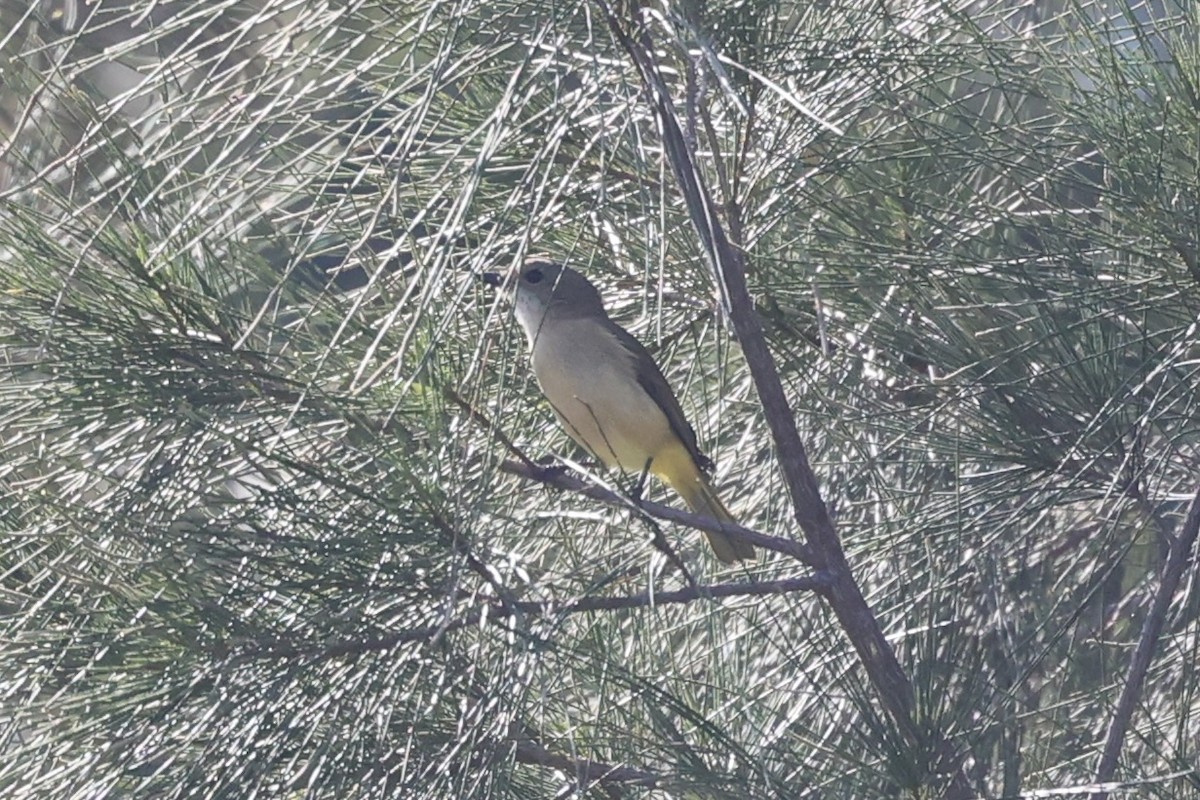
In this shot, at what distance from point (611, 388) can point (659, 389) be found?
9cm

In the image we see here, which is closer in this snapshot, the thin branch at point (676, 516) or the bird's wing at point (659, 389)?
the thin branch at point (676, 516)

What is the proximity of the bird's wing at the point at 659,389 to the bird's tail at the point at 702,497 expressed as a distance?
50 millimetres

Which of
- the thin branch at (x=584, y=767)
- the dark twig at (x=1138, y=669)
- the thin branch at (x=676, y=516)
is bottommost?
the dark twig at (x=1138, y=669)

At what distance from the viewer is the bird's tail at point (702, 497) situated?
2273mm

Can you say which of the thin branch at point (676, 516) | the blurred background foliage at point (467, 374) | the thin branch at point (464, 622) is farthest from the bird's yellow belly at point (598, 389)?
the thin branch at point (464, 622)

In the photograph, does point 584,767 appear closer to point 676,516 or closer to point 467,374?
point 676,516

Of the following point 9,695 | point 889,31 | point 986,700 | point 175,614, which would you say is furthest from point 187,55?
point 986,700

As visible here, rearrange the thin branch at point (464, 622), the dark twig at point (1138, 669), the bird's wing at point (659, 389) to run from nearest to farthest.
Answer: the thin branch at point (464, 622) → the dark twig at point (1138, 669) → the bird's wing at point (659, 389)

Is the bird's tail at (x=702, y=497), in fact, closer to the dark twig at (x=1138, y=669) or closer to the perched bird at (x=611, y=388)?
the perched bird at (x=611, y=388)

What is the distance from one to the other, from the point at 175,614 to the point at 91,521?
0.43 feet

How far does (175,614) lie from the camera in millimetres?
1516

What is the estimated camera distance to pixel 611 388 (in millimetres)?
2352

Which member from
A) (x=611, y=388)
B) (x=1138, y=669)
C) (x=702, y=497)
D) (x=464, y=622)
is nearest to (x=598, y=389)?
(x=611, y=388)

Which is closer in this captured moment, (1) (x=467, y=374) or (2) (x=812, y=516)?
(1) (x=467, y=374)
